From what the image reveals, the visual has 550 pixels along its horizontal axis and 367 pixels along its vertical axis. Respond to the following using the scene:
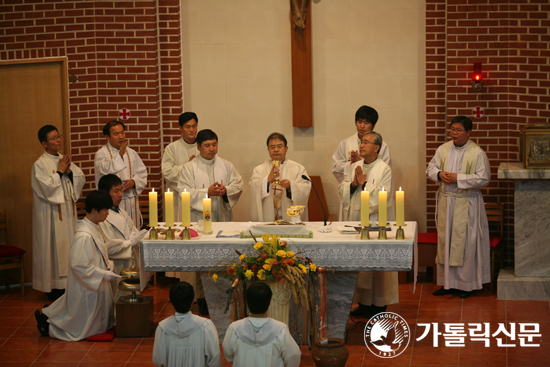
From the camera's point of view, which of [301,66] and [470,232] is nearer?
[470,232]

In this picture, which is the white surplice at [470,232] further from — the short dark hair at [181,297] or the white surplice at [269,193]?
the short dark hair at [181,297]

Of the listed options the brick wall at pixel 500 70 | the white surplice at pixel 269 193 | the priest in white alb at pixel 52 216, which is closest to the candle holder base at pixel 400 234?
the white surplice at pixel 269 193

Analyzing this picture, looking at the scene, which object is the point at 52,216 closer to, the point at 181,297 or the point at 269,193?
the point at 269,193

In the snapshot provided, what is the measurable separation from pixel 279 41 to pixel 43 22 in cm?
307

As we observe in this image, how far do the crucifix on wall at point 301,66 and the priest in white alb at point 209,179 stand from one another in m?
1.78

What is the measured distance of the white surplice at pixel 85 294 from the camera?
21.5ft

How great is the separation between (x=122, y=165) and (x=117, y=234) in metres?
1.52

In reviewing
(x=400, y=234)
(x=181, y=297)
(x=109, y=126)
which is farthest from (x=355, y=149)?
(x=181, y=297)

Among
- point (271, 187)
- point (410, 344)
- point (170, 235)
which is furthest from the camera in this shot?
point (271, 187)

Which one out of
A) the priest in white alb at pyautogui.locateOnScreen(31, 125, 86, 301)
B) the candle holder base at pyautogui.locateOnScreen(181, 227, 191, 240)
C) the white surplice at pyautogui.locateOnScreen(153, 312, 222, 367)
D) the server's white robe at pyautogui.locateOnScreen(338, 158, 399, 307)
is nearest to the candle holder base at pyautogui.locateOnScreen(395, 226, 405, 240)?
the server's white robe at pyautogui.locateOnScreen(338, 158, 399, 307)

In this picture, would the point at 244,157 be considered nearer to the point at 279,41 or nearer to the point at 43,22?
the point at 279,41

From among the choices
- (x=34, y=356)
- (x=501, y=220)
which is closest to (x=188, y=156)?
(x=34, y=356)

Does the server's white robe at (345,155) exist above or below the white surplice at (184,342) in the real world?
above

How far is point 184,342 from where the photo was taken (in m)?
4.55
